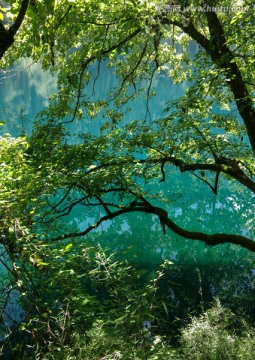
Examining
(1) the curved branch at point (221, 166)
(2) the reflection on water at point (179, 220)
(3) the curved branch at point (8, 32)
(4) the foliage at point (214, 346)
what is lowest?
(4) the foliage at point (214, 346)

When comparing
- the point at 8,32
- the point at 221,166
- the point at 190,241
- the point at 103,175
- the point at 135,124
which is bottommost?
the point at 8,32

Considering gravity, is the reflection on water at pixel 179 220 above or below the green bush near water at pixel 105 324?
above

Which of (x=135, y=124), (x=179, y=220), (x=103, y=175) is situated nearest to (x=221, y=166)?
(x=135, y=124)

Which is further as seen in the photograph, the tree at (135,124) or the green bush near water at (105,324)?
the tree at (135,124)

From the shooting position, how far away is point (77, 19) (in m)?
5.75

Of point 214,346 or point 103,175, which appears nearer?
point 214,346

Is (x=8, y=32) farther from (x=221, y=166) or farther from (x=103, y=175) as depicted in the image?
(x=221, y=166)

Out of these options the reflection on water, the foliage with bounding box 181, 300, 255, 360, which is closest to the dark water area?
the reflection on water

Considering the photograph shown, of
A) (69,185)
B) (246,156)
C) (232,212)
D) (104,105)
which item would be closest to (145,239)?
(232,212)

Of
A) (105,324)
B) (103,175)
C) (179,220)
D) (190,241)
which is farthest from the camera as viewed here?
(179,220)

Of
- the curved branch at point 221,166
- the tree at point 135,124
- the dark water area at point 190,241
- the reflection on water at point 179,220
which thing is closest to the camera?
the tree at point 135,124

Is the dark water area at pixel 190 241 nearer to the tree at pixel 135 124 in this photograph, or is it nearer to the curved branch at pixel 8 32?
the tree at pixel 135 124

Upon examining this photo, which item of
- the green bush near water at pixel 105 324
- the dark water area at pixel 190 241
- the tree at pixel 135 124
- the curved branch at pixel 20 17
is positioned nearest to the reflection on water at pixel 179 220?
the dark water area at pixel 190 241

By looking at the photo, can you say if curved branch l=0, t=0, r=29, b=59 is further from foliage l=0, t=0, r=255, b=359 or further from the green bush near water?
the green bush near water
